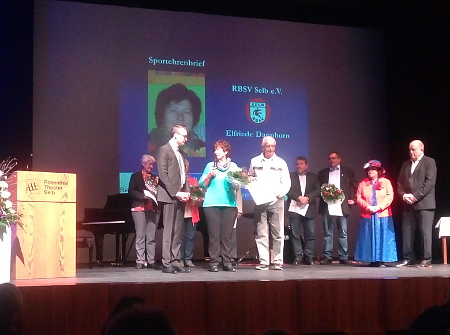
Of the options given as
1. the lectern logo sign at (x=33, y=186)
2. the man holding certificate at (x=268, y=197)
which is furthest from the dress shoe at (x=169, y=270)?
the lectern logo sign at (x=33, y=186)

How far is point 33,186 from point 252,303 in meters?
2.97

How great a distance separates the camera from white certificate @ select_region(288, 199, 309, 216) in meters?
9.90

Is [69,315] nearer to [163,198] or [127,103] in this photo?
[163,198]

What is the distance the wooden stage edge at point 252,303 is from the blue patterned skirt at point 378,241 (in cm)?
314

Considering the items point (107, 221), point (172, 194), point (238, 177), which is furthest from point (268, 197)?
point (107, 221)

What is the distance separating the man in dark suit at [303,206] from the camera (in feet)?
32.3

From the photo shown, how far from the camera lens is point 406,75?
446 inches

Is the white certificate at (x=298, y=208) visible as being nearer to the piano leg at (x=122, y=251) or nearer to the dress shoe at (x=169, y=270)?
the piano leg at (x=122, y=251)

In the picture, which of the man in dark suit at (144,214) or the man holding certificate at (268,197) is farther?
the man in dark suit at (144,214)

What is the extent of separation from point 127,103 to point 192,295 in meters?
6.13

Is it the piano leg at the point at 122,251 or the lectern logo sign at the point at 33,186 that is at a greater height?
the lectern logo sign at the point at 33,186

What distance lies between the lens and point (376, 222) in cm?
887

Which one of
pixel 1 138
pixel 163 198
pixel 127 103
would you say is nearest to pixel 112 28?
pixel 127 103

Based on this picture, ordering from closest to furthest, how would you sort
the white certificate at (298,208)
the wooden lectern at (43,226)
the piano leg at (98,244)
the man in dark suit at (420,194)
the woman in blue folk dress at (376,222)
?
the wooden lectern at (43,226) < the man in dark suit at (420,194) < the woman in blue folk dress at (376,222) < the piano leg at (98,244) < the white certificate at (298,208)
